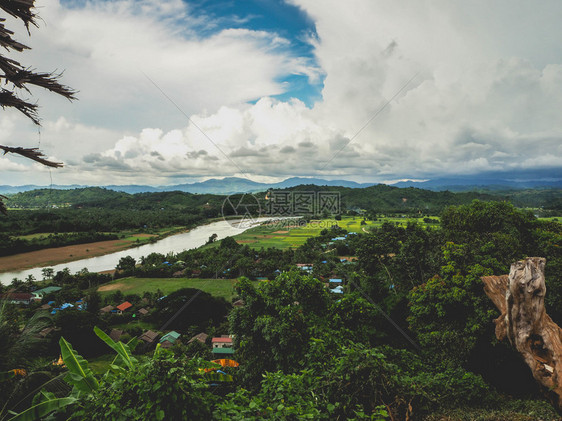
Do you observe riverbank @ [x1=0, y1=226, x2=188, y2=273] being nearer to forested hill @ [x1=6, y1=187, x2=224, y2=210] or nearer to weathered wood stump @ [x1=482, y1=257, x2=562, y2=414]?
forested hill @ [x1=6, y1=187, x2=224, y2=210]

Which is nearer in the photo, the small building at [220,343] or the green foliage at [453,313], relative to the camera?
the green foliage at [453,313]

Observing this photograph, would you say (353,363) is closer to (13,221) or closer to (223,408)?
(223,408)

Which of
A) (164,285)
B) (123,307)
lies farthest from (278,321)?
(164,285)

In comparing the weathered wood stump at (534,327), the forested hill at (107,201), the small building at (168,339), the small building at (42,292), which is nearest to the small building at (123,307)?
the small building at (168,339)

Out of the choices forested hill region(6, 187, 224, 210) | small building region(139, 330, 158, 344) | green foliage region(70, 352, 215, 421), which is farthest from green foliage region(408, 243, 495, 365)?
forested hill region(6, 187, 224, 210)

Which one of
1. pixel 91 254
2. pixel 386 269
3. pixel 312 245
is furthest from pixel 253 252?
pixel 91 254

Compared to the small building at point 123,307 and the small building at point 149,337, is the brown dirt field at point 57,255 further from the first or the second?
the small building at point 149,337
